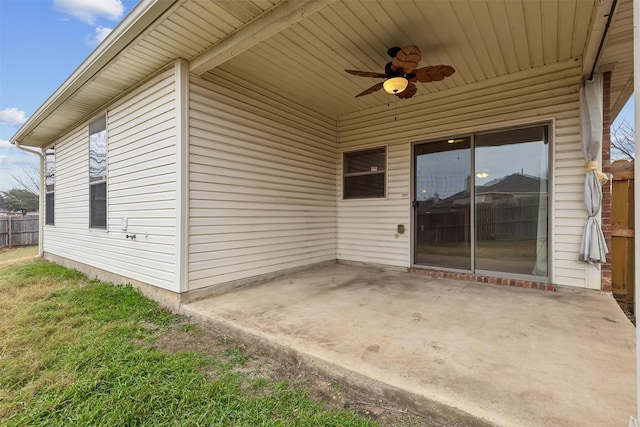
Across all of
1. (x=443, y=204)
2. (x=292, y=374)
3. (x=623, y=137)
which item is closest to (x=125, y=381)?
(x=292, y=374)

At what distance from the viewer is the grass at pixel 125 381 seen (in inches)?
59.9

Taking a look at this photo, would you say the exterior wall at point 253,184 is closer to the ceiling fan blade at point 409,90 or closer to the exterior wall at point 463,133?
the exterior wall at point 463,133

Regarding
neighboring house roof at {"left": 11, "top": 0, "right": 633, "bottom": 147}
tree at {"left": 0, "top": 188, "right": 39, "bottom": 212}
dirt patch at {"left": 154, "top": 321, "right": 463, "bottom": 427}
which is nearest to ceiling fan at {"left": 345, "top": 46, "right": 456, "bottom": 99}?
neighboring house roof at {"left": 11, "top": 0, "right": 633, "bottom": 147}

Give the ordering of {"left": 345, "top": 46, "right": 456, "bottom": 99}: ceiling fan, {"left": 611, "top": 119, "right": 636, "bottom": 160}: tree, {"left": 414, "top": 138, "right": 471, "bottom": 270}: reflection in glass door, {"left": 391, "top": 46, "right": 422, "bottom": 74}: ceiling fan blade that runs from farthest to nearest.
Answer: {"left": 611, "top": 119, "right": 636, "bottom": 160}: tree, {"left": 414, "top": 138, "right": 471, "bottom": 270}: reflection in glass door, {"left": 345, "top": 46, "right": 456, "bottom": 99}: ceiling fan, {"left": 391, "top": 46, "right": 422, "bottom": 74}: ceiling fan blade

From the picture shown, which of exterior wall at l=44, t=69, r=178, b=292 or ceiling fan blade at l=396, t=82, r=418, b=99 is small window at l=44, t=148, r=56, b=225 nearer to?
exterior wall at l=44, t=69, r=178, b=292

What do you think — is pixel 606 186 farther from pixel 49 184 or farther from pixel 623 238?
pixel 49 184

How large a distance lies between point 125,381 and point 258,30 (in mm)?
3031

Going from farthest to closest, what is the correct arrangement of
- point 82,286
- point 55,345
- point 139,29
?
1. point 82,286
2. point 139,29
3. point 55,345

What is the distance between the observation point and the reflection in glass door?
420 cm

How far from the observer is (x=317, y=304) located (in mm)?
3076

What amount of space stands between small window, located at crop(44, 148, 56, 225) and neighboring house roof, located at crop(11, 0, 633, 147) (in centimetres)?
356

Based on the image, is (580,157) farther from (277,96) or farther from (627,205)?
(277,96)

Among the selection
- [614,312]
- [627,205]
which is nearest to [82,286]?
[614,312]

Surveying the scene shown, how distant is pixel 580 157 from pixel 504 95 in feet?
4.16
